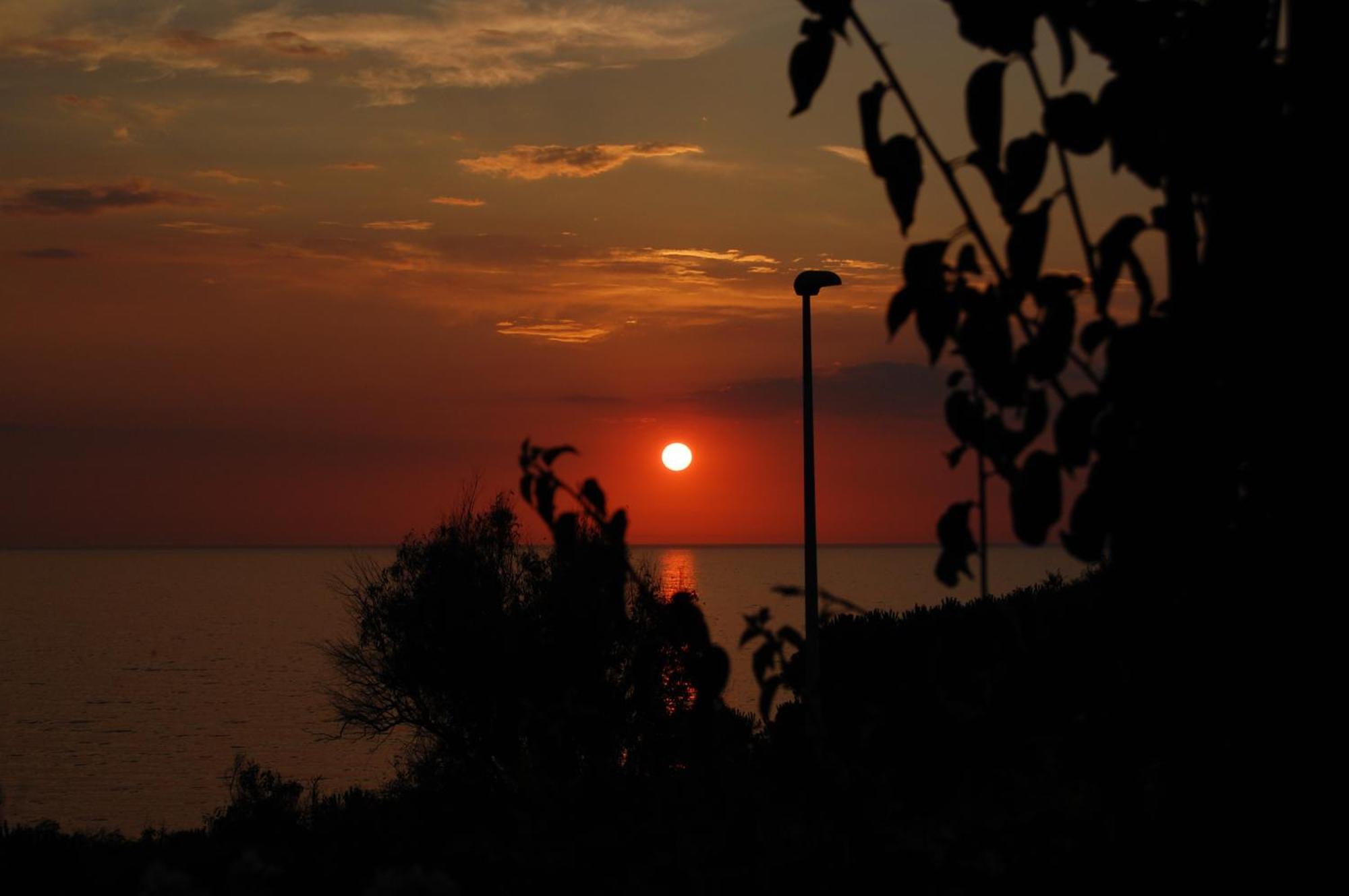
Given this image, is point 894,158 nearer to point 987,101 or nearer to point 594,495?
point 987,101

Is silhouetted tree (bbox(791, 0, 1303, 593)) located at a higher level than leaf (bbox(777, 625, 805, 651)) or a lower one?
higher

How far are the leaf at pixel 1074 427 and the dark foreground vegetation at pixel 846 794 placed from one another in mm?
302

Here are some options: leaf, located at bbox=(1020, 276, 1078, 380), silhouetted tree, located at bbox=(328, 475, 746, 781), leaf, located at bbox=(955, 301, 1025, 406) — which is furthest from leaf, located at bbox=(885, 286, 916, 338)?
silhouetted tree, located at bbox=(328, 475, 746, 781)

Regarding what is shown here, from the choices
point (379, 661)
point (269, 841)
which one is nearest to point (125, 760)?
point (379, 661)

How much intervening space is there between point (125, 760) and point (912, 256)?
348ft

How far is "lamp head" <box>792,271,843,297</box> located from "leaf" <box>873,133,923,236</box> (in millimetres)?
16126

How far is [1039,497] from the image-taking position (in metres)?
2.47

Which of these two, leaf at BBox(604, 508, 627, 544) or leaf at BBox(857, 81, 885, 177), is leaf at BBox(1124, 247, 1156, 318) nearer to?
leaf at BBox(857, 81, 885, 177)

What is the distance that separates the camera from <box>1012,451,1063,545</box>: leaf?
8.06ft

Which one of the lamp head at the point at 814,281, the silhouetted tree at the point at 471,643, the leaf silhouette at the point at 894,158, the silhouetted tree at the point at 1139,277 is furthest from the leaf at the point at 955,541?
the silhouetted tree at the point at 471,643

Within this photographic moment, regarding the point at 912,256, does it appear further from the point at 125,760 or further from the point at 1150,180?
the point at 125,760

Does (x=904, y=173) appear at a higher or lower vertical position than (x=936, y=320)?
higher

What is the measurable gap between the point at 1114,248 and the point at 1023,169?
230 mm

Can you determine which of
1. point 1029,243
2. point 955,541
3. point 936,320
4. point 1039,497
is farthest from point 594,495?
point 1029,243
